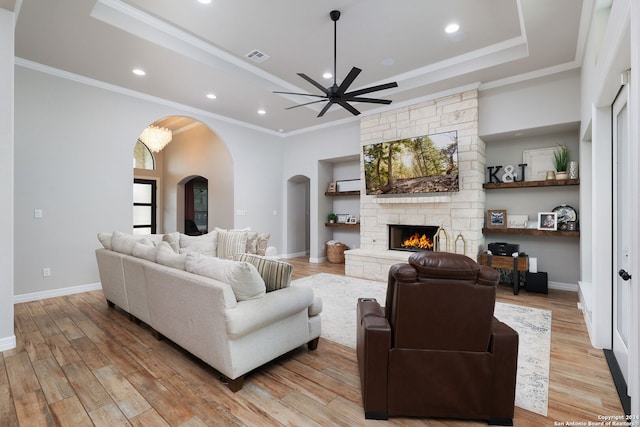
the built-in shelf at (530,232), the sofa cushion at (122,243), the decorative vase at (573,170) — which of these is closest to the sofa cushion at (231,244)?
the sofa cushion at (122,243)

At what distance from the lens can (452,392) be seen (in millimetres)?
1691

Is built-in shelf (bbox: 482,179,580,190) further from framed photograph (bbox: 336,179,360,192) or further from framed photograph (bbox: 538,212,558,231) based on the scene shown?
framed photograph (bbox: 336,179,360,192)

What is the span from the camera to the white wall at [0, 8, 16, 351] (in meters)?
2.57

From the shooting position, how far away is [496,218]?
5.02m

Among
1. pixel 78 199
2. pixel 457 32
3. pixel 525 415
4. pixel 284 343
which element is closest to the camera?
pixel 525 415

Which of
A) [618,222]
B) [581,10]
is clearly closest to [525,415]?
[618,222]

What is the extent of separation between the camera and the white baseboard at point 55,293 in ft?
13.1

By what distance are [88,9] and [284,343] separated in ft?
12.3

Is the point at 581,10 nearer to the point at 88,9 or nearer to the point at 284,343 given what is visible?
the point at 284,343

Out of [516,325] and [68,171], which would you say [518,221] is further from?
[68,171]

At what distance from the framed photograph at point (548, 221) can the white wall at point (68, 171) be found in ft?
21.4

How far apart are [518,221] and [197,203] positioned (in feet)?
27.4

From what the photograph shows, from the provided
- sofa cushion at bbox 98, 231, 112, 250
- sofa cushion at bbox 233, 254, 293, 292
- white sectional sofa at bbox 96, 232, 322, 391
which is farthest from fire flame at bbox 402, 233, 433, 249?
sofa cushion at bbox 98, 231, 112, 250

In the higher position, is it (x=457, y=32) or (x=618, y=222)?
(x=457, y=32)
